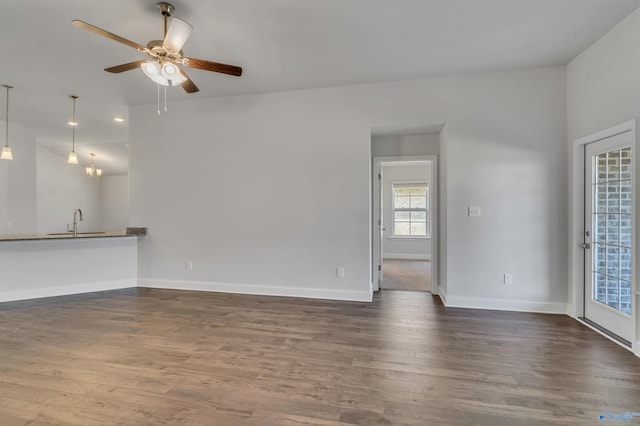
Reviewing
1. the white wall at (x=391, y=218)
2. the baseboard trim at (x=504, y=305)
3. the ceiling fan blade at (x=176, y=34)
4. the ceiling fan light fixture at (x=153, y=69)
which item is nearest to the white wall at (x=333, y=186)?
the baseboard trim at (x=504, y=305)

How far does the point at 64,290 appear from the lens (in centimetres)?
418

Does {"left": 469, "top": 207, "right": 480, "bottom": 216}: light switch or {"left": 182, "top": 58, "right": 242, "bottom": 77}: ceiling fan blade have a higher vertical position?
{"left": 182, "top": 58, "right": 242, "bottom": 77}: ceiling fan blade

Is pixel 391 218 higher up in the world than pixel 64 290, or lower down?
higher up

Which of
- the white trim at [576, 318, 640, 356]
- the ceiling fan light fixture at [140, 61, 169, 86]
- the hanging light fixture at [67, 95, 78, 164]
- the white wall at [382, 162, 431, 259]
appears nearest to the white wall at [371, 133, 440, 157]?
the white trim at [576, 318, 640, 356]

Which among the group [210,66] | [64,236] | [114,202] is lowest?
[64,236]

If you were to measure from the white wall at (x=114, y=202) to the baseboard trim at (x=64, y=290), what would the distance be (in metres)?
5.43

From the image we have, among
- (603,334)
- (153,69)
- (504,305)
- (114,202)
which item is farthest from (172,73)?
(114,202)

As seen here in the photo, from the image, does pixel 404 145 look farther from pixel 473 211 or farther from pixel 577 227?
pixel 577 227

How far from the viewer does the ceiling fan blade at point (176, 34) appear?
2.13 metres

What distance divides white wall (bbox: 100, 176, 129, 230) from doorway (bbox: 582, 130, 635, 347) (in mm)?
10815

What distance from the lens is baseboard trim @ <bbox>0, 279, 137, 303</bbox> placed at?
3893 mm

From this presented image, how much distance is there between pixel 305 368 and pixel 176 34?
277 cm

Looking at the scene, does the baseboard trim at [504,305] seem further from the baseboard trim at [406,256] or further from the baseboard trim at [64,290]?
the baseboard trim at [64,290]

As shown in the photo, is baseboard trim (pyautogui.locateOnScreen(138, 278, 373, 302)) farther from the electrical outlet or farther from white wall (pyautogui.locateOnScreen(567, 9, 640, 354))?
white wall (pyautogui.locateOnScreen(567, 9, 640, 354))
